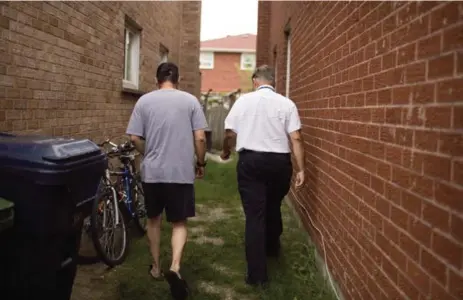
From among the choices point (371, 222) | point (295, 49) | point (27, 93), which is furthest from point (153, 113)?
point (295, 49)

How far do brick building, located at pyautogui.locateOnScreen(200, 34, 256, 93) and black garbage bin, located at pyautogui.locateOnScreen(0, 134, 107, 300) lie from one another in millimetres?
34569

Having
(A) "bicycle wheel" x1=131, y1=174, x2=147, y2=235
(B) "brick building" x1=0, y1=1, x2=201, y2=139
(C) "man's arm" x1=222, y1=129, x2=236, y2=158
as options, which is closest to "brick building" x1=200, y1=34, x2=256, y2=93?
(B) "brick building" x1=0, y1=1, x2=201, y2=139

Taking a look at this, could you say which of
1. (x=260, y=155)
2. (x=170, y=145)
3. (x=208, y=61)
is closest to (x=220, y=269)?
(x=260, y=155)

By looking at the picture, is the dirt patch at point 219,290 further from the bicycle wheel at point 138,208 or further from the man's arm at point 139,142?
the bicycle wheel at point 138,208

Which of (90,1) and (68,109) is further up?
(90,1)

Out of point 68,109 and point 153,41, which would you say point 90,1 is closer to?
point 68,109

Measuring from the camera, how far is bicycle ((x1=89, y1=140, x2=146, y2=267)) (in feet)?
13.7

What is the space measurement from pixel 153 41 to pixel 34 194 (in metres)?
7.72

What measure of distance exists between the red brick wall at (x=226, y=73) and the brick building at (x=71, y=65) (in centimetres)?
2789

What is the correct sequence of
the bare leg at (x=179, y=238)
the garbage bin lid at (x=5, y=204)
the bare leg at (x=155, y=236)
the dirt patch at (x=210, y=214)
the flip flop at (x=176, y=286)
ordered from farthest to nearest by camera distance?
the dirt patch at (x=210, y=214), the bare leg at (x=155, y=236), the bare leg at (x=179, y=238), the flip flop at (x=176, y=286), the garbage bin lid at (x=5, y=204)

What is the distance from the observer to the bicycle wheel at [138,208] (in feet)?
17.3

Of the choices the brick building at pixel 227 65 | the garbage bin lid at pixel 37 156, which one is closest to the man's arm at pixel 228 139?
the garbage bin lid at pixel 37 156

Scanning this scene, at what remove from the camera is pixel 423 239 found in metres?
1.86

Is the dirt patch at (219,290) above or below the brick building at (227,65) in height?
below
